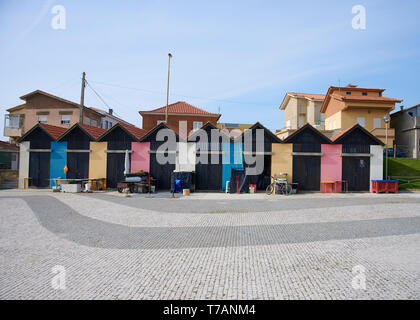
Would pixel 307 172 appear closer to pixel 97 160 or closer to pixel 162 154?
pixel 162 154

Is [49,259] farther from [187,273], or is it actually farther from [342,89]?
[342,89]

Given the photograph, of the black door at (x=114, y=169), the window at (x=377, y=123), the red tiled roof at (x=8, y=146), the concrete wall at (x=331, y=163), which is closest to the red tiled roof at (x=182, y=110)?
the black door at (x=114, y=169)

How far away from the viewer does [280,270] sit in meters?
5.23

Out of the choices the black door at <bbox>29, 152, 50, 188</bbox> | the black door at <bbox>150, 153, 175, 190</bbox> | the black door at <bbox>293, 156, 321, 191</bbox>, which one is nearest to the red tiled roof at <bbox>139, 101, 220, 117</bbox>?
the black door at <bbox>29, 152, 50, 188</bbox>

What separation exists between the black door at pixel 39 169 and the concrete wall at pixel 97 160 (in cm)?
382

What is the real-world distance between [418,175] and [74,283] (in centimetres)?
2858

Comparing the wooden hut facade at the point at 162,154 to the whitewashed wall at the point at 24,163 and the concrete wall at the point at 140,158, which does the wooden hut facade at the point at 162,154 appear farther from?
the whitewashed wall at the point at 24,163

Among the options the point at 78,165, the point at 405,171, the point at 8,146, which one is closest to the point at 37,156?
the point at 78,165

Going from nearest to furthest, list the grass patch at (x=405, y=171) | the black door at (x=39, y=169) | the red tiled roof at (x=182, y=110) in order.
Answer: the black door at (x=39, y=169) < the grass patch at (x=405, y=171) < the red tiled roof at (x=182, y=110)

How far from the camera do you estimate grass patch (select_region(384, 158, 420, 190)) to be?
21.8m

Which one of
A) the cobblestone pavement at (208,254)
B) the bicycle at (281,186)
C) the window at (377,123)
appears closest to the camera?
the cobblestone pavement at (208,254)

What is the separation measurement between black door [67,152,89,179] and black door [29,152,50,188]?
1964 millimetres

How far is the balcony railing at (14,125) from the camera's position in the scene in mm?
33562
